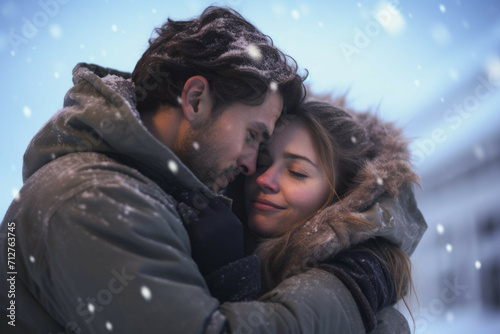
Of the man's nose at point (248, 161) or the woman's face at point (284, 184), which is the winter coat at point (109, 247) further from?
the woman's face at point (284, 184)

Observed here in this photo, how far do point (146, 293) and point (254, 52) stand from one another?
1.21 meters

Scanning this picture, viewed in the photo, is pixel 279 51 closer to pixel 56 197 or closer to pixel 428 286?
pixel 56 197

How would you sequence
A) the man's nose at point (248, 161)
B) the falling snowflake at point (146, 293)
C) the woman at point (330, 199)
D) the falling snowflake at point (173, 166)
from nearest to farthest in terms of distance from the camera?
the falling snowflake at point (146, 293) → the falling snowflake at point (173, 166) → the woman at point (330, 199) → the man's nose at point (248, 161)

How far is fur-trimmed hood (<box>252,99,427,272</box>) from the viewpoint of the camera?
196 cm

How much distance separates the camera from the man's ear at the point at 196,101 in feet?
6.23

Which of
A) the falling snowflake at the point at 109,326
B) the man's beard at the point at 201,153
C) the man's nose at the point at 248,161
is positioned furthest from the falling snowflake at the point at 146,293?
the man's nose at the point at 248,161

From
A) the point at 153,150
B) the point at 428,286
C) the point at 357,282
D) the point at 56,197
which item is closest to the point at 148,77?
the point at 153,150

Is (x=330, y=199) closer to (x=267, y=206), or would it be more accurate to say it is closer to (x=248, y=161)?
(x=267, y=206)

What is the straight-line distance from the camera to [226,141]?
1934 mm

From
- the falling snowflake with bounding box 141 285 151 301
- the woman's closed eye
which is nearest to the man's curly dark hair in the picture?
the woman's closed eye

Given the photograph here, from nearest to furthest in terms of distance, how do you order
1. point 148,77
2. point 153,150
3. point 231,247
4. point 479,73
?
point 153,150 → point 231,247 → point 148,77 → point 479,73

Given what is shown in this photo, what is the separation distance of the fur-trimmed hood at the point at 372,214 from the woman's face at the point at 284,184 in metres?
0.13

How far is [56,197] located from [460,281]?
6070mm

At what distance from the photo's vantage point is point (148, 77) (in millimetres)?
1961
